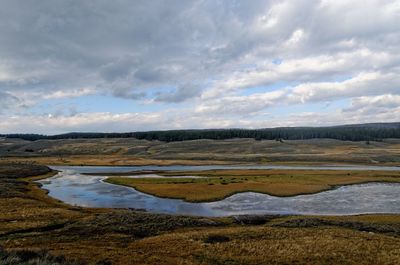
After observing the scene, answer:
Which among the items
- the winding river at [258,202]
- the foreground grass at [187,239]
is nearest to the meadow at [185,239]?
the foreground grass at [187,239]

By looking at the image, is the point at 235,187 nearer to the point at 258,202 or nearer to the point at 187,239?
the point at 258,202

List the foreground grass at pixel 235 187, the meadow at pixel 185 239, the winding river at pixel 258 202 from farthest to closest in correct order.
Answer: the foreground grass at pixel 235 187 → the winding river at pixel 258 202 → the meadow at pixel 185 239

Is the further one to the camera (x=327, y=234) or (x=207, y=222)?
(x=207, y=222)

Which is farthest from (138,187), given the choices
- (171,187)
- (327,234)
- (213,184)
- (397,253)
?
(397,253)

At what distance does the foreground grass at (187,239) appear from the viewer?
23734 millimetres

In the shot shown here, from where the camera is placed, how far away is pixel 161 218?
123 ft

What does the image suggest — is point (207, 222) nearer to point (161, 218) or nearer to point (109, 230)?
point (161, 218)

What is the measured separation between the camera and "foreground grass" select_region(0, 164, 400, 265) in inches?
934

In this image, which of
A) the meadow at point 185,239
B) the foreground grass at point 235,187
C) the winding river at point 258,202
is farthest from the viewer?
the foreground grass at point 235,187

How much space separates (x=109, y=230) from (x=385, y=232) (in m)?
24.5

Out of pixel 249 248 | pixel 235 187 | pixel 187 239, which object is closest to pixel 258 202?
pixel 235 187

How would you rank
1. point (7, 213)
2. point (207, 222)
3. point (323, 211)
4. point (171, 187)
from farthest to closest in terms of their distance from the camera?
1. point (171, 187)
2. point (323, 211)
3. point (7, 213)
4. point (207, 222)

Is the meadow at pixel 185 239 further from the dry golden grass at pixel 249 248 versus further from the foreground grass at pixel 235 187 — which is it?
the foreground grass at pixel 235 187

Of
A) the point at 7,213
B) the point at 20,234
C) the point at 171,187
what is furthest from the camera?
the point at 171,187
